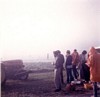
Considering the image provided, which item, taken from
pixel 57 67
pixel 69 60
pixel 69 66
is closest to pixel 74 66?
pixel 69 66

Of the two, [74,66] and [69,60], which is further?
[74,66]

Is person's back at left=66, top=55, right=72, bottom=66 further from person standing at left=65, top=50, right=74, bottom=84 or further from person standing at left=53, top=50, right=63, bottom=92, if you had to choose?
person standing at left=53, top=50, right=63, bottom=92

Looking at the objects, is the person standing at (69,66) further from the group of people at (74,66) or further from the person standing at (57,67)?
the person standing at (57,67)

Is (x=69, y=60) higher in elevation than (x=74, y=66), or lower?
higher

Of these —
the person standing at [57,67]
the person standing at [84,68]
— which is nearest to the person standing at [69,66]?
the person standing at [84,68]

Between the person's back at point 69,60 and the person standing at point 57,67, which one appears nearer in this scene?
the person standing at point 57,67

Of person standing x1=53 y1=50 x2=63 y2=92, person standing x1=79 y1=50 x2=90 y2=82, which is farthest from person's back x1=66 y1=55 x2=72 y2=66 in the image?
person standing x1=53 y1=50 x2=63 y2=92

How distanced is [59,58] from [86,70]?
285 centimetres

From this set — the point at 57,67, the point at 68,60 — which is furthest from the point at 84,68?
the point at 57,67

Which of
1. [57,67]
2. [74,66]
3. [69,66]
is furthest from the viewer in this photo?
[74,66]

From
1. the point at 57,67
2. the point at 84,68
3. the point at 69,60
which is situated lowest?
the point at 84,68

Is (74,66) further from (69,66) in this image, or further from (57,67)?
(57,67)

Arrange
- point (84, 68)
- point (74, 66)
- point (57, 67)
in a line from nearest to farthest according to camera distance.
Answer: point (57, 67), point (84, 68), point (74, 66)

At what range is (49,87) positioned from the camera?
14.1 meters
